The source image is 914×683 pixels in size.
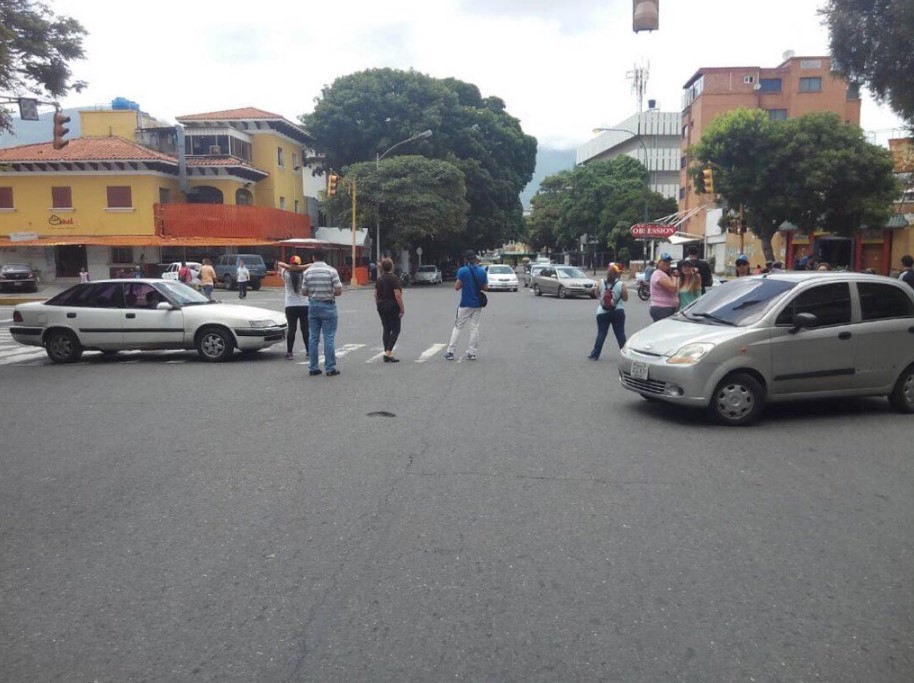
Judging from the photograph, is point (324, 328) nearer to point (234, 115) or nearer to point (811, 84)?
point (234, 115)

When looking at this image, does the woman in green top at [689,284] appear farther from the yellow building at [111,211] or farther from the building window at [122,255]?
the building window at [122,255]

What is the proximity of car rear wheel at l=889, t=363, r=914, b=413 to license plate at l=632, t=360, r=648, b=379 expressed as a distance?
2.80 meters

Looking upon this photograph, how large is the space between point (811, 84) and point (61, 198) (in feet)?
176

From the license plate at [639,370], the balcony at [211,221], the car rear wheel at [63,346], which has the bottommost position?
the car rear wheel at [63,346]

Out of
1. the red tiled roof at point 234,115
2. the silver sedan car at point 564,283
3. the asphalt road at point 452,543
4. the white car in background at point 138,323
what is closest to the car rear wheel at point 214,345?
the white car in background at point 138,323

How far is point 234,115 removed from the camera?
A: 157ft

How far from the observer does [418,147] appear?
49344 mm

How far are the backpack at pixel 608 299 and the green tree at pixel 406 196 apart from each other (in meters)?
32.5

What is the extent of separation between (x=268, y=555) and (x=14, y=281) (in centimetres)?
3500

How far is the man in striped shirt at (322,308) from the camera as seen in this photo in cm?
1091

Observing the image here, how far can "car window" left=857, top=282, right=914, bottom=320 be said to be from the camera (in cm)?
828

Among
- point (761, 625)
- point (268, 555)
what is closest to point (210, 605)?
point (268, 555)

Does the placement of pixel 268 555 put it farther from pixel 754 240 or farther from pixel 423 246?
pixel 423 246

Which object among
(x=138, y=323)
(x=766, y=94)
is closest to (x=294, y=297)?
(x=138, y=323)
